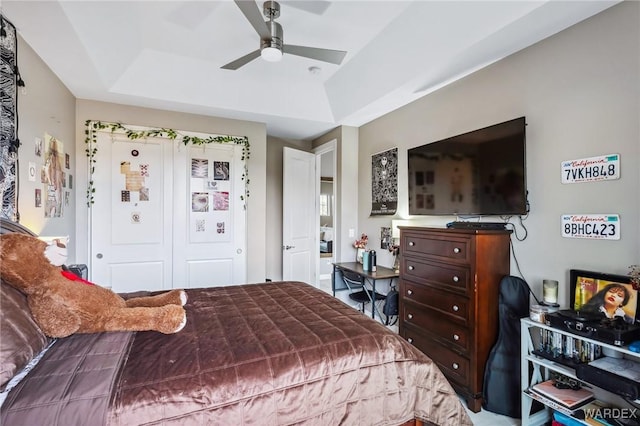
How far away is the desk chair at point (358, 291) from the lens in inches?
142

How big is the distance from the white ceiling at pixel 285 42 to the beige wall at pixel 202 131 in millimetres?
137

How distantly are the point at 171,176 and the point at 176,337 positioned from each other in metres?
2.56

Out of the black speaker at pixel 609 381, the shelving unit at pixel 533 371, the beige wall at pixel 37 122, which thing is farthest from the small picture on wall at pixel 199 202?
the black speaker at pixel 609 381

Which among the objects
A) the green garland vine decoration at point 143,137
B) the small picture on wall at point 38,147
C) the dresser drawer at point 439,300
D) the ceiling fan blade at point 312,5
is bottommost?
the dresser drawer at point 439,300

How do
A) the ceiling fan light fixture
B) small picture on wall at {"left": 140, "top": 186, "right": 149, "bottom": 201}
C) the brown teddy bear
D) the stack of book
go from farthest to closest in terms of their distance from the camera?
small picture on wall at {"left": 140, "top": 186, "right": 149, "bottom": 201}, the ceiling fan light fixture, the stack of book, the brown teddy bear

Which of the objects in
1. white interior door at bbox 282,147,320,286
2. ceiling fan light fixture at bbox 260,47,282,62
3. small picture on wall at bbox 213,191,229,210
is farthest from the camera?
white interior door at bbox 282,147,320,286

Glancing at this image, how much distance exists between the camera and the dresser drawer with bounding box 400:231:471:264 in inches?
88.4

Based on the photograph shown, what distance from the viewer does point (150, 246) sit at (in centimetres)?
347

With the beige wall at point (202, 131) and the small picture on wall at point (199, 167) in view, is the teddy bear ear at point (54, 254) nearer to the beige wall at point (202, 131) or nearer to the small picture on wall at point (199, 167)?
the beige wall at point (202, 131)

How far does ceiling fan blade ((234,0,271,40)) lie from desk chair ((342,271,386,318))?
2.57 meters

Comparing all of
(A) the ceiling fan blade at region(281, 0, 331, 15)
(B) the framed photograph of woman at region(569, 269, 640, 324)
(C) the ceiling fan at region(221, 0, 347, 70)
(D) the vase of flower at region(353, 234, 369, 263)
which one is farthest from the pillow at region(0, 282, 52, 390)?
(D) the vase of flower at region(353, 234, 369, 263)

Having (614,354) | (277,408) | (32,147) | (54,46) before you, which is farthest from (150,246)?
(614,354)

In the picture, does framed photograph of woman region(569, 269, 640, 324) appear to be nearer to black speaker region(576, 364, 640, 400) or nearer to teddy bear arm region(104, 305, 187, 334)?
black speaker region(576, 364, 640, 400)

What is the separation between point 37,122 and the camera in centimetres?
228
